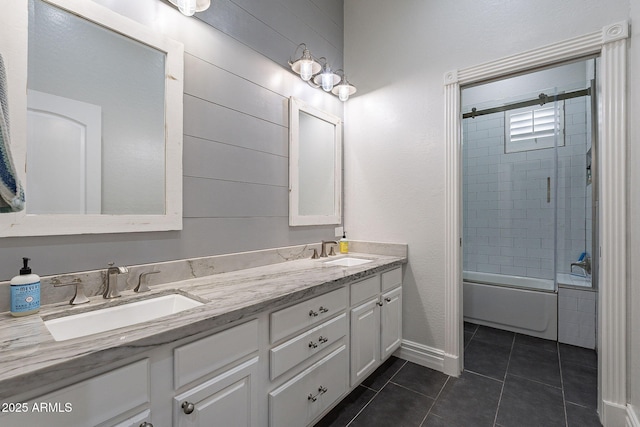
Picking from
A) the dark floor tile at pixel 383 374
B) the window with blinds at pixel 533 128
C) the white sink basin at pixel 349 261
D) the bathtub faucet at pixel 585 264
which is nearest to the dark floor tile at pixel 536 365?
the dark floor tile at pixel 383 374

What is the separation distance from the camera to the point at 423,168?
7.32 feet

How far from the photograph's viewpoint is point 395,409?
170 cm

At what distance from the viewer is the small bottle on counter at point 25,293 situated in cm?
95

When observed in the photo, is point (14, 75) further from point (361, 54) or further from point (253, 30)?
point (361, 54)

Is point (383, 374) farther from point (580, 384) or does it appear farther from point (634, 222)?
point (634, 222)

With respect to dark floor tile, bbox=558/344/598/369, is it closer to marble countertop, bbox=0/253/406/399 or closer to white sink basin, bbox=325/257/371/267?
white sink basin, bbox=325/257/371/267

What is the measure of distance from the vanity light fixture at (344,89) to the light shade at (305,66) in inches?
14.6

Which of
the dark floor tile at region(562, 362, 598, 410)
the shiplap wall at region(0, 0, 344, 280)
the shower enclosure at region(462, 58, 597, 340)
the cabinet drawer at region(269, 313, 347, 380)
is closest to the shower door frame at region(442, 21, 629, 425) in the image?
the dark floor tile at region(562, 362, 598, 410)

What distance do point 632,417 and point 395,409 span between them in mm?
1162

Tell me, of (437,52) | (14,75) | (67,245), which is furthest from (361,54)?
(67,245)

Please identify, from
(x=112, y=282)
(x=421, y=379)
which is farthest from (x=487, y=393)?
(x=112, y=282)

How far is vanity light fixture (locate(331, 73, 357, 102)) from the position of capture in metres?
2.39

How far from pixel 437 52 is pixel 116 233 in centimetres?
241

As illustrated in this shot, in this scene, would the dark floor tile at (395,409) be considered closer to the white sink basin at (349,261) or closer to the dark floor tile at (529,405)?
the dark floor tile at (529,405)
